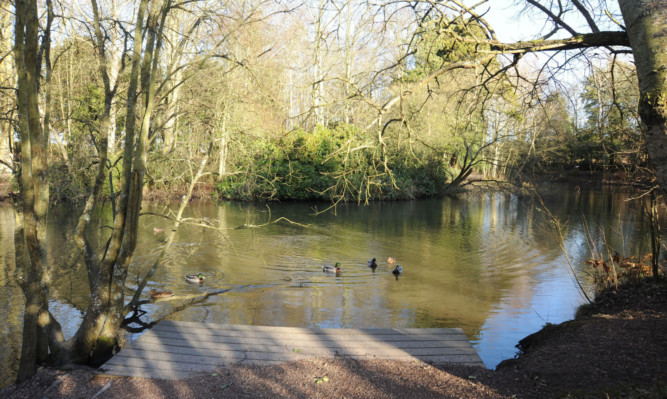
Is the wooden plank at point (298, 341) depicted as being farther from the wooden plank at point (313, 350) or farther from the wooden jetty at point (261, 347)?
the wooden plank at point (313, 350)

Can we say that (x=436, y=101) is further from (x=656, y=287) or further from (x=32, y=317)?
(x=32, y=317)

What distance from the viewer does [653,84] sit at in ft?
10.2

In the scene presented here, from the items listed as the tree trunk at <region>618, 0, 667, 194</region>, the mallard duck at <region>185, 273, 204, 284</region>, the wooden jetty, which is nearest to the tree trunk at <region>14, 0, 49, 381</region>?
the wooden jetty

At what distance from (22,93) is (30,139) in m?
0.42

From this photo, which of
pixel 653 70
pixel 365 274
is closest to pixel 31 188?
pixel 653 70

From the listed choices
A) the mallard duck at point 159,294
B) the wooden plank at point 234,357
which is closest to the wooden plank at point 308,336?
the wooden plank at point 234,357

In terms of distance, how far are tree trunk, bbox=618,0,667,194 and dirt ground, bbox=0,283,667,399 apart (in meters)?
1.75

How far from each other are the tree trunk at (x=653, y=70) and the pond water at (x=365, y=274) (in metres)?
3.75

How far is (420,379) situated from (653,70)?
3034 mm

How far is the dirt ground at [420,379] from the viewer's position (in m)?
3.93

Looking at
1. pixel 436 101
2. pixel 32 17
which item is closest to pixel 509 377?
pixel 32 17

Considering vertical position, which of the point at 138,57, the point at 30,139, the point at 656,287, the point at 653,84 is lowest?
the point at 656,287

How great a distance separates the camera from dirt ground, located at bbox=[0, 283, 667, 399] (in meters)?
3.93

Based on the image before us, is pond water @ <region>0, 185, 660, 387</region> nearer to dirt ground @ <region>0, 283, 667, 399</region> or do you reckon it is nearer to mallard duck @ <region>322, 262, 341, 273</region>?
mallard duck @ <region>322, 262, 341, 273</region>
